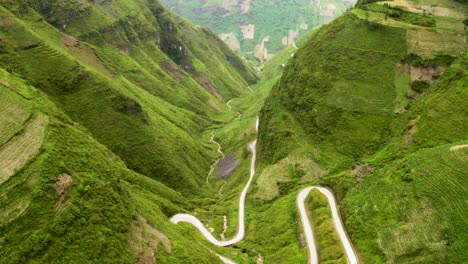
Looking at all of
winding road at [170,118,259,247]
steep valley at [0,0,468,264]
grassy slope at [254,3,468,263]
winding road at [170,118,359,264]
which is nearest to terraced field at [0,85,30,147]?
steep valley at [0,0,468,264]

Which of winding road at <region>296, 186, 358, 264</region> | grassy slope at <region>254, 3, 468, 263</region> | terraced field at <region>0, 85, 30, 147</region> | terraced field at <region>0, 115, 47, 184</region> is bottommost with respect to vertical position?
winding road at <region>296, 186, 358, 264</region>

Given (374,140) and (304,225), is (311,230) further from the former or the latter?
(374,140)

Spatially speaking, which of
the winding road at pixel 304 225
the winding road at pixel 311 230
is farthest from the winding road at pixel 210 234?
the winding road at pixel 311 230

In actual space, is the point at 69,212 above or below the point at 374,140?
above

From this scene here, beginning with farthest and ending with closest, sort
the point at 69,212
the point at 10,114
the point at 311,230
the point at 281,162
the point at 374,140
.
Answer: the point at 281,162 → the point at 374,140 → the point at 311,230 → the point at 10,114 → the point at 69,212

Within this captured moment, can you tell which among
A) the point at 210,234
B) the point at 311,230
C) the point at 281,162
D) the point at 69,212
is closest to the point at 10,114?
the point at 69,212

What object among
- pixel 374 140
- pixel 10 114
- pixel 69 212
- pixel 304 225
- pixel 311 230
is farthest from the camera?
pixel 374 140

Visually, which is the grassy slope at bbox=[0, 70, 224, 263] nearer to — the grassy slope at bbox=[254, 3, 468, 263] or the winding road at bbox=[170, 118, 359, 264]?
the winding road at bbox=[170, 118, 359, 264]

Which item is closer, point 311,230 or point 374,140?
point 311,230

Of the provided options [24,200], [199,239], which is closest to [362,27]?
[199,239]
